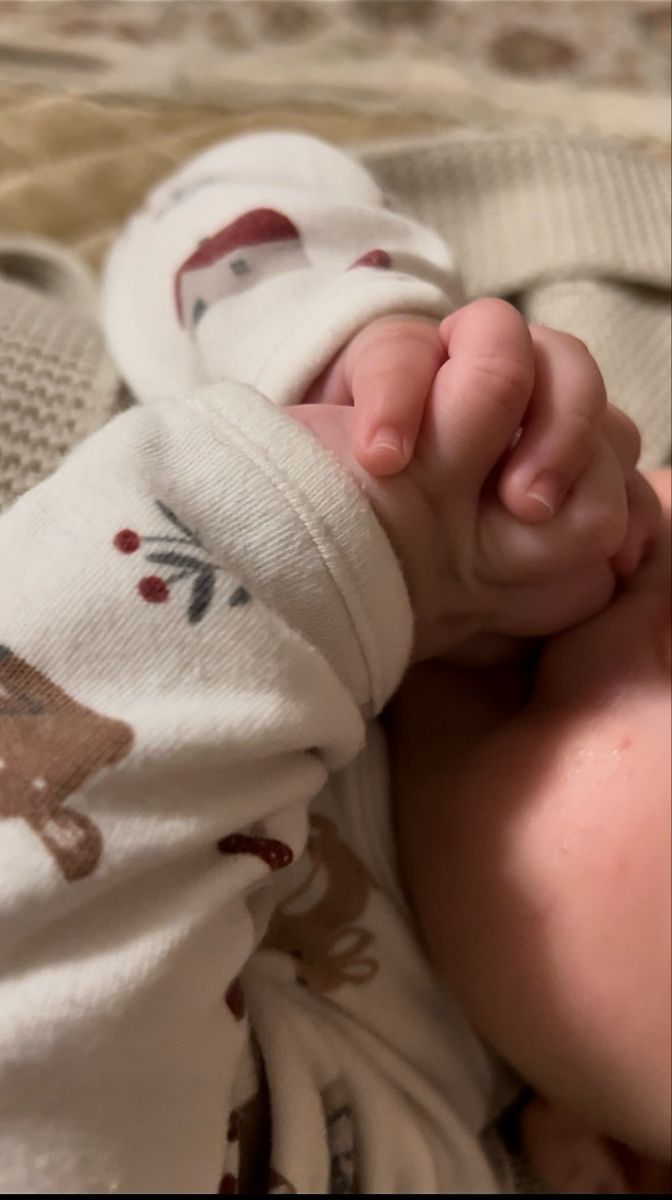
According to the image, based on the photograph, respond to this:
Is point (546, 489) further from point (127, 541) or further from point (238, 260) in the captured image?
point (238, 260)

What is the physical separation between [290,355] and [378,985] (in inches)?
12.1

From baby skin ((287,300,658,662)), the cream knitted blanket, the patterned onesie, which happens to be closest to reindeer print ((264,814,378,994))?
the patterned onesie

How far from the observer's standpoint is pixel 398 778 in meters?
0.58

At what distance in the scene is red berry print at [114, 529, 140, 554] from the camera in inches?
15.9

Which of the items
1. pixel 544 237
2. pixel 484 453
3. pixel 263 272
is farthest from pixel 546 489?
pixel 544 237

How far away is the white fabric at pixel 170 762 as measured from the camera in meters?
0.36

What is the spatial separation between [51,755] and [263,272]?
344 mm

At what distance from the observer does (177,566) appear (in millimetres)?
406

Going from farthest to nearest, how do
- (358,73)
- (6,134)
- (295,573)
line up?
(358,73) < (6,134) < (295,573)

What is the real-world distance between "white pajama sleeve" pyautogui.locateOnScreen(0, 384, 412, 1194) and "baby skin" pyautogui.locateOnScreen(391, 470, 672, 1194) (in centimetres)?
10

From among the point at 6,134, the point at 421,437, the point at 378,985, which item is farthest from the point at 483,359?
the point at 6,134

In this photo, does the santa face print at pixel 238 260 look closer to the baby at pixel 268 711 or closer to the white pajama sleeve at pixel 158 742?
the baby at pixel 268 711

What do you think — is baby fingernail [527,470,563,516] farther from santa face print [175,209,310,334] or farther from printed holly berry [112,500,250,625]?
santa face print [175,209,310,334]

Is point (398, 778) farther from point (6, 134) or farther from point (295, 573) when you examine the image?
point (6, 134)
